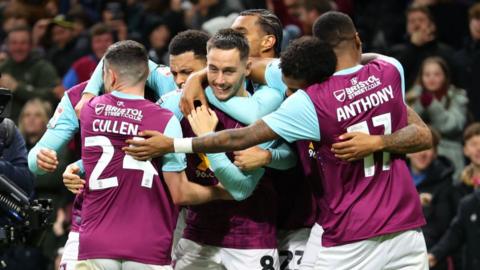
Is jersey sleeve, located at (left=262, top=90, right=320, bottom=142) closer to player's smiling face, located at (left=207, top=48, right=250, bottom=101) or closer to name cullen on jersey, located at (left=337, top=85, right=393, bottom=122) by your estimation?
name cullen on jersey, located at (left=337, top=85, right=393, bottom=122)

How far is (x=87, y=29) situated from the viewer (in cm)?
1496

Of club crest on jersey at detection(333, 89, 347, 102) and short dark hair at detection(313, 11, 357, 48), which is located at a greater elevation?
short dark hair at detection(313, 11, 357, 48)

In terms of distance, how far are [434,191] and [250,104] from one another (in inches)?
157

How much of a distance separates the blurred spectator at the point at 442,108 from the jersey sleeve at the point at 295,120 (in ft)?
16.2

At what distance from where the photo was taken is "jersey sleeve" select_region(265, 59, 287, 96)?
23.9 feet

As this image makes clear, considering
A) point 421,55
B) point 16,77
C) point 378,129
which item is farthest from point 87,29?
point 378,129

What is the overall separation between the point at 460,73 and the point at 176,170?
608 cm

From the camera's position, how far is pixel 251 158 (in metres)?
6.98

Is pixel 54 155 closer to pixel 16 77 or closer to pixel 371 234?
pixel 371 234

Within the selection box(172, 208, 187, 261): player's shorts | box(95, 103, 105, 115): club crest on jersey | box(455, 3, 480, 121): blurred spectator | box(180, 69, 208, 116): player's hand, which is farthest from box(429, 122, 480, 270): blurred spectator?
box(95, 103, 105, 115): club crest on jersey

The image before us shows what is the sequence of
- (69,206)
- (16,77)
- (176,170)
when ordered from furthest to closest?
(16,77), (69,206), (176,170)

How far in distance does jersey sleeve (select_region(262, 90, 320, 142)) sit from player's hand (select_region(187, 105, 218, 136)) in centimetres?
35

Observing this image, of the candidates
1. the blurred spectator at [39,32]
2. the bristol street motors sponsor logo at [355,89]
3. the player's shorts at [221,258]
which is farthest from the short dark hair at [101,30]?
the bristol street motors sponsor logo at [355,89]

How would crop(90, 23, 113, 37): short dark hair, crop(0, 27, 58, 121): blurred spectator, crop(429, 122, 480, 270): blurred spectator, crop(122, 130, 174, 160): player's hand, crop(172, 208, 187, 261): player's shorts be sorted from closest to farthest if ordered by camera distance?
crop(122, 130, 174, 160): player's hand
crop(172, 208, 187, 261): player's shorts
crop(429, 122, 480, 270): blurred spectator
crop(0, 27, 58, 121): blurred spectator
crop(90, 23, 113, 37): short dark hair
